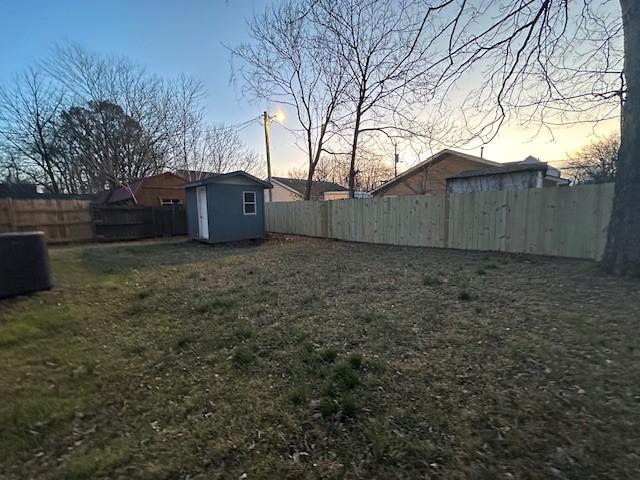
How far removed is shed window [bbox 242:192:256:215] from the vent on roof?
7637 millimetres

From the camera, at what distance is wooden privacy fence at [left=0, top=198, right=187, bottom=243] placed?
10.6 meters

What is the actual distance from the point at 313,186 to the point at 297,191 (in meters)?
2.43

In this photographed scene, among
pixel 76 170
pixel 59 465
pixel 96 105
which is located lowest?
pixel 59 465

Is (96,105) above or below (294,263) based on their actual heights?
above

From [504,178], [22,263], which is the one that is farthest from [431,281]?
[504,178]

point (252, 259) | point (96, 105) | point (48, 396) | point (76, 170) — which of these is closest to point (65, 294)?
point (48, 396)

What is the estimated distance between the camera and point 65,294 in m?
4.70

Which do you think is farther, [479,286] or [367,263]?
[367,263]

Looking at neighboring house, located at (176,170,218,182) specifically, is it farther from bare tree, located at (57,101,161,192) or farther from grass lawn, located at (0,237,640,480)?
grass lawn, located at (0,237,640,480)

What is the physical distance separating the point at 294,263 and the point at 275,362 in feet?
15.3

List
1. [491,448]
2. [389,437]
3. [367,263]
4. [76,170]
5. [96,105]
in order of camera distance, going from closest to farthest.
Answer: [491,448] → [389,437] → [367,263] → [96,105] → [76,170]

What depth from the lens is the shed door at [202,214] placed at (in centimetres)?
1123

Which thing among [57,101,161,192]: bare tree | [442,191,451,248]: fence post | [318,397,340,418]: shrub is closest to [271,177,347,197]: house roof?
[57,101,161,192]: bare tree

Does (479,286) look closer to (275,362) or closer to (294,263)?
(275,362)
